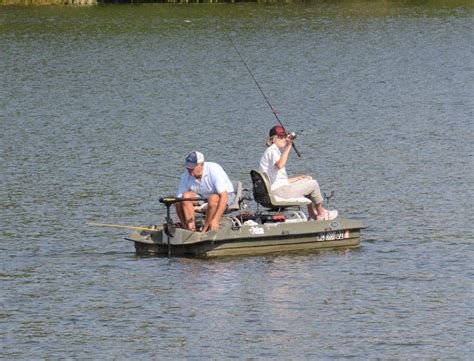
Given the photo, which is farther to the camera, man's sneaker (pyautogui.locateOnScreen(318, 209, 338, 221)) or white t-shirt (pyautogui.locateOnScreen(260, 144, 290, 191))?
man's sneaker (pyautogui.locateOnScreen(318, 209, 338, 221))

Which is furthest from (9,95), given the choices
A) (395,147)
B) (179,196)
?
(179,196)

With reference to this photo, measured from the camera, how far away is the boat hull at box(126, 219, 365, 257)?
16.9 m

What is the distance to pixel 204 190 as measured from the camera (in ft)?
56.3

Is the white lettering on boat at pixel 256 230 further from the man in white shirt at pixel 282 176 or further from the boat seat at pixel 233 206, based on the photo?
the man in white shirt at pixel 282 176

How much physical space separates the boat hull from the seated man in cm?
22

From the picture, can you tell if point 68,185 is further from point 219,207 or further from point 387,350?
point 387,350

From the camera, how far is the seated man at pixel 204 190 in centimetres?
1697

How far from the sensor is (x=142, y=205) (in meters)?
21.2

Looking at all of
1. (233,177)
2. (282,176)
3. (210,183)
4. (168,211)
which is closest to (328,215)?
(282,176)

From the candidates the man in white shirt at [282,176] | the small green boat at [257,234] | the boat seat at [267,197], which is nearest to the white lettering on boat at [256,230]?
the small green boat at [257,234]

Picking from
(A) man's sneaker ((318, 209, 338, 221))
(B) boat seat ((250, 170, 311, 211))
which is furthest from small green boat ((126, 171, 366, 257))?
(A) man's sneaker ((318, 209, 338, 221))

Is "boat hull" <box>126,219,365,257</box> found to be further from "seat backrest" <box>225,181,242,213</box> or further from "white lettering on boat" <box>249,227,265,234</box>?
"seat backrest" <box>225,181,242,213</box>

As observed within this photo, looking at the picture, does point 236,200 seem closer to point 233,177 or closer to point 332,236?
point 332,236

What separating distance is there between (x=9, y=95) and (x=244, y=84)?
6.36m
